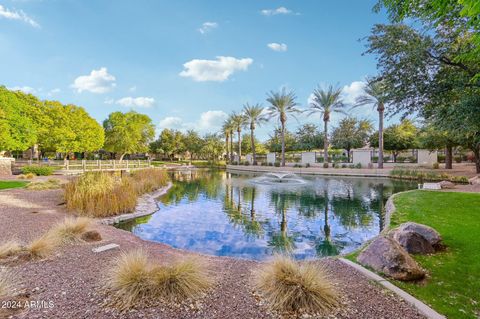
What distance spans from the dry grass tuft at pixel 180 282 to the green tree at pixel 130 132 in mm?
38636

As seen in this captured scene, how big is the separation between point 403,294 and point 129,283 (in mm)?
3539

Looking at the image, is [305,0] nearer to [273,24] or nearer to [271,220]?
[273,24]

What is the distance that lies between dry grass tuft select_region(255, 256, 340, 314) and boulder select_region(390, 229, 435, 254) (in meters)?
2.37

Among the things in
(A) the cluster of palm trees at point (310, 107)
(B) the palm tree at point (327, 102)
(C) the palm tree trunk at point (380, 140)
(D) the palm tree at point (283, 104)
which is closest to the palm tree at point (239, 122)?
(A) the cluster of palm trees at point (310, 107)

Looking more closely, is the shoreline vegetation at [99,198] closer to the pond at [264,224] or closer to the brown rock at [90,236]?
the pond at [264,224]

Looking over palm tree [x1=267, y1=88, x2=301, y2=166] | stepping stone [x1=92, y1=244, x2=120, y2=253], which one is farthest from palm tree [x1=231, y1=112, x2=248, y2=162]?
stepping stone [x1=92, y1=244, x2=120, y2=253]

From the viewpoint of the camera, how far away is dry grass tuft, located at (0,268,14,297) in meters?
3.17

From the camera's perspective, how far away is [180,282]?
3.41 metres

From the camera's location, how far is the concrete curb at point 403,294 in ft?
9.72

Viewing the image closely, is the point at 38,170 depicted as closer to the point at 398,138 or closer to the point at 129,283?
the point at 129,283

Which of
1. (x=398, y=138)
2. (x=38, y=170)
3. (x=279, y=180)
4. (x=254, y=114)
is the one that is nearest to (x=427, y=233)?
(x=279, y=180)

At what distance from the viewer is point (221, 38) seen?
65.7ft

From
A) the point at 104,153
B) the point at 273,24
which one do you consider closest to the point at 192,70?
the point at 273,24

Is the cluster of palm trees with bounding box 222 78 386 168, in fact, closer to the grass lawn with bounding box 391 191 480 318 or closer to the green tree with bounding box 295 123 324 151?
the green tree with bounding box 295 123 324 151
